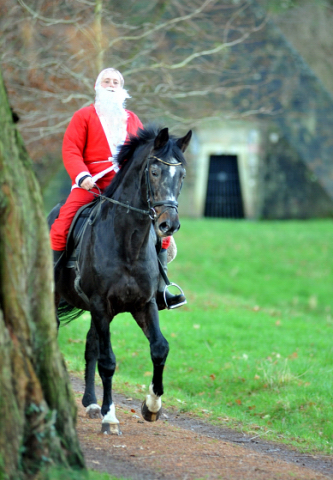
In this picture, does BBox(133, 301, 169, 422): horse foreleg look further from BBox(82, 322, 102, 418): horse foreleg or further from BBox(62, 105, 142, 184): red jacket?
BBox(62, 105, 142, 184): red jacket

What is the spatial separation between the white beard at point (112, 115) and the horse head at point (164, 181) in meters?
1.06

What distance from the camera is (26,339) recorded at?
13.1 feet

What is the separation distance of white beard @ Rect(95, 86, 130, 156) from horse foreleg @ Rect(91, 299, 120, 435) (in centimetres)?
171

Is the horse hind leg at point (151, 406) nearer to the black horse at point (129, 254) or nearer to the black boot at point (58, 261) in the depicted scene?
the black horse at point (129, 254)

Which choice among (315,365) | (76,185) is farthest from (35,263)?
(315,365)

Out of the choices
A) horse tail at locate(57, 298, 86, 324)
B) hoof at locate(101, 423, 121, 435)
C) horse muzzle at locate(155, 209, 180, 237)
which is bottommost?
hoof at locate(101, 423, 121, 435)

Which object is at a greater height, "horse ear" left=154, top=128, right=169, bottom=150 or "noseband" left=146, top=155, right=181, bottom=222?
"horse ear" left=154, top=128, right=169, bottom=150

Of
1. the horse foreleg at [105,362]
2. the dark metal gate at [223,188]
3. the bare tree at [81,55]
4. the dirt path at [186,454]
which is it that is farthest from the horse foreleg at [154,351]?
the dark metal gate at [223,188]

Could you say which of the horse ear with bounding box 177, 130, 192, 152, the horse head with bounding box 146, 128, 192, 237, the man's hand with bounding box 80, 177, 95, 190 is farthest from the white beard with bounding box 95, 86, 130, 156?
the horse head with bounding box 146, 128, 192, 237

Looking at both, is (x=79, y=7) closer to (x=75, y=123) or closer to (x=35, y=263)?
(x=75, y=123)

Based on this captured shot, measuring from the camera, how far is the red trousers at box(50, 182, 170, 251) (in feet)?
21.7

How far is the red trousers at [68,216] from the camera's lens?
662 cm

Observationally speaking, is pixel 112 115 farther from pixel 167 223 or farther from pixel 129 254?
pixel 167 223

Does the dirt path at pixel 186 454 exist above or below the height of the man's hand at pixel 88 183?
below
